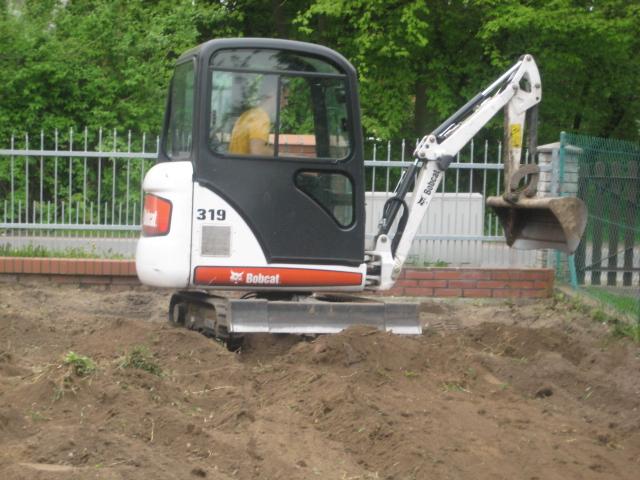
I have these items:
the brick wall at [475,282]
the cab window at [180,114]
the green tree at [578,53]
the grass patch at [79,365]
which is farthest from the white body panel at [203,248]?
the green tree at [578,53]

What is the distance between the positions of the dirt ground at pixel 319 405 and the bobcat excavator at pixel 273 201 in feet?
1.49

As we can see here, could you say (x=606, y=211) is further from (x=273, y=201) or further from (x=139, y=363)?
(x=139, y=363)

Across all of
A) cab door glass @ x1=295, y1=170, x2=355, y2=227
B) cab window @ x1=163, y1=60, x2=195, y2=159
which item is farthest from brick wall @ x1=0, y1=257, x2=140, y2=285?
cab door glass @ x1=295, y1=170, x2=355, y2=227

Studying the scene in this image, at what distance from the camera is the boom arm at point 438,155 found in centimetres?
995

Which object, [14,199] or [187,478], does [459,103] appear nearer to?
[14,199]

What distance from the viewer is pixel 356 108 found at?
955cm

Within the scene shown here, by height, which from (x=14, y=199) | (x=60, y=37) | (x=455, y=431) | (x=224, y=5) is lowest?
(x=455, y=431)

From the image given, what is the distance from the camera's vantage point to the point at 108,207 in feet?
45.2

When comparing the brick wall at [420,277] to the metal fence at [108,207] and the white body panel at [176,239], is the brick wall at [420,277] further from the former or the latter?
the white body panel at [176,239]

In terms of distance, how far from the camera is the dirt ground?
5848 mm

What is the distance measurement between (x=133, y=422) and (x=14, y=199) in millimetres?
8186

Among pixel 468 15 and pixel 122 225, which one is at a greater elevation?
pixel 468 15

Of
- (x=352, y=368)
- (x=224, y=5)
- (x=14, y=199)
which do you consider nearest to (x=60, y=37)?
(x=14, y=199)

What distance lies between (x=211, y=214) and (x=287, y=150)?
834 mm
